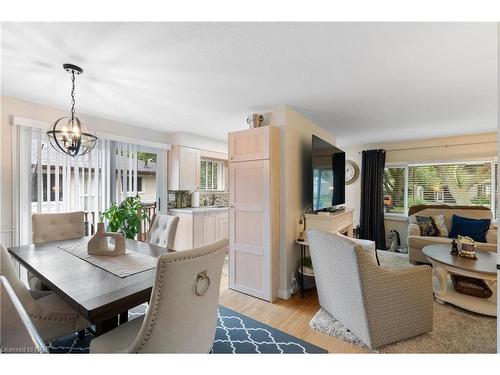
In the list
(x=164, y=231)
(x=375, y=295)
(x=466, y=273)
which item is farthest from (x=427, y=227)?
(x=164, y=231)

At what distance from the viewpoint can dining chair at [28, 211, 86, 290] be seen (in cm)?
238

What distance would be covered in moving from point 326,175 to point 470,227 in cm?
245

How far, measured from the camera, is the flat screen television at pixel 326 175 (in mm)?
2939

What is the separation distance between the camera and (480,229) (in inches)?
137

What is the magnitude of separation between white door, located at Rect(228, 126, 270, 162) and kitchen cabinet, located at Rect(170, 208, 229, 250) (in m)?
1.52

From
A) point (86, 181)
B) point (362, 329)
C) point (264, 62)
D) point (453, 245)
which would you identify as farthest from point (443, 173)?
point (86, 181)

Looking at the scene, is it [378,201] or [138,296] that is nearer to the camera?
[138,296]

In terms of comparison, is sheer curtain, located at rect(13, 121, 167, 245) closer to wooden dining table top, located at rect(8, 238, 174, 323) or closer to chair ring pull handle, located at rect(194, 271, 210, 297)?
wooden dining table top, located at rect(8, 238, 174, 323)

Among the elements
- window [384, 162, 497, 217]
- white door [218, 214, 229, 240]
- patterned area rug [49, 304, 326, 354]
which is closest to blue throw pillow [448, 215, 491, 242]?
window [384, 162, 497, 217]

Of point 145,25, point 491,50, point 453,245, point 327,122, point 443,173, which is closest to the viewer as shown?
point 145,25
